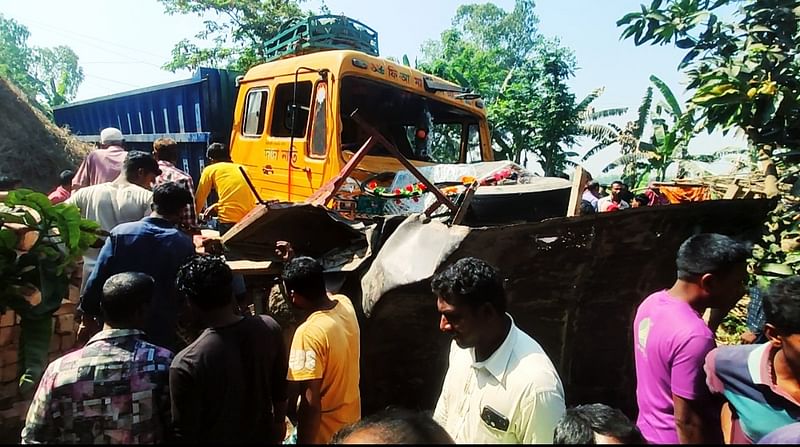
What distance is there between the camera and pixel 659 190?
10250 mm

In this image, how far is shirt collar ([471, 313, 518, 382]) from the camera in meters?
1.65

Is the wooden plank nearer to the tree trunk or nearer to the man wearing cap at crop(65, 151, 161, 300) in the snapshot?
the man wearing cap at crop(65, 151, 161, 300)

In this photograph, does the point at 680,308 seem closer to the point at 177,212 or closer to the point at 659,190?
the point at 177,212

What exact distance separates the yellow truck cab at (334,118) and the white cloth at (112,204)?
147 cm

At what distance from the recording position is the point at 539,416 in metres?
1.54

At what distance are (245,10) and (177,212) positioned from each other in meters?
15.8

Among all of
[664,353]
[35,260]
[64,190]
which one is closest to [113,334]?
[35,260]

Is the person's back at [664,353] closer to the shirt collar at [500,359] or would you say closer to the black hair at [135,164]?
the shirt collar at [500,359]

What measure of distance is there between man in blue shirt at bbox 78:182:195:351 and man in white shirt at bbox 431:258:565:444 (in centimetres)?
143

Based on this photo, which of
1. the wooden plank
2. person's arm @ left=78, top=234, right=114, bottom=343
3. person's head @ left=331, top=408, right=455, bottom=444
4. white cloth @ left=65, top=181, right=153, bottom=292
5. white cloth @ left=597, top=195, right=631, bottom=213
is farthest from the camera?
white cloth @ left=597, top=195, right=631, bottom=213

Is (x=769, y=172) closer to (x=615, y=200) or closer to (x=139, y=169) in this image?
(x=615, y=200)

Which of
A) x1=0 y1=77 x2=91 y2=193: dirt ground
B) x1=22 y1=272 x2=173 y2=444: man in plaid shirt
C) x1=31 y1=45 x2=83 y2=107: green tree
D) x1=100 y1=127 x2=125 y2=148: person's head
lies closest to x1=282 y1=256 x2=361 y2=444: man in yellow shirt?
x1=22 y1=272 x2=173 y2=444: man in plaid shirt

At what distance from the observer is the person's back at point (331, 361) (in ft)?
6.97

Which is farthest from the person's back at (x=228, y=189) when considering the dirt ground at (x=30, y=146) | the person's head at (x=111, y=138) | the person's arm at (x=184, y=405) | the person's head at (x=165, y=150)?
the dirt ground at (x=30, y=146)
